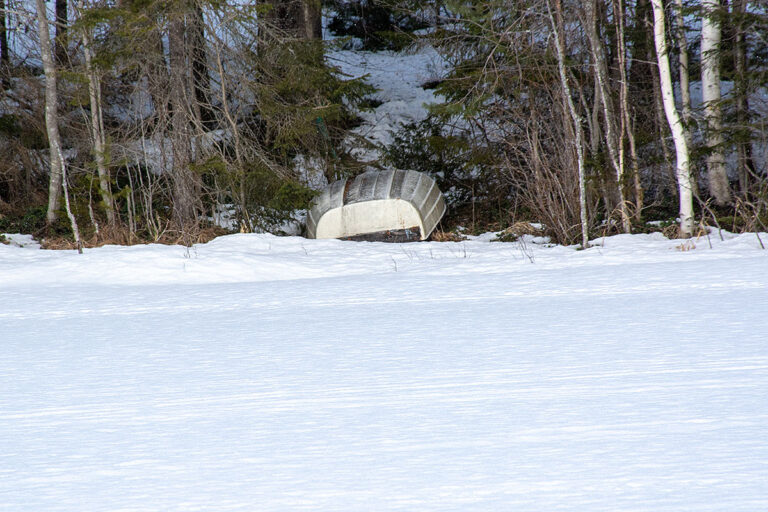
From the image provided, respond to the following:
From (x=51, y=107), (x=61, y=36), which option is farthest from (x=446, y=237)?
Answer: (x=61, y=36)

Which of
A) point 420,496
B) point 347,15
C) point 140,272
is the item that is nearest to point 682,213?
point 140,272

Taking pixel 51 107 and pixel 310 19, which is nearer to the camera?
pixel 51 107

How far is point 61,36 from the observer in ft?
33.9

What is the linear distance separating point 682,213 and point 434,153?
468 cm

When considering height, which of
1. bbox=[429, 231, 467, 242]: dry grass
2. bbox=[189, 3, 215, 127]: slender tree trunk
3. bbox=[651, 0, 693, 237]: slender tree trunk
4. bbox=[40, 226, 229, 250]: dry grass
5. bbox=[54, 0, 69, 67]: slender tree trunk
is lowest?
bbox=[429, 231, 467, 242]: dry grass

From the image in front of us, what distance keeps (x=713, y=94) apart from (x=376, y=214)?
469 centimetres

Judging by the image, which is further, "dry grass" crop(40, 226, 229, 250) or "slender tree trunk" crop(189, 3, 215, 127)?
"slender tree trunk" crop(189, 3, 215, 127)

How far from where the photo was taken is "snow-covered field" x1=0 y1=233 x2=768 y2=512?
78.2 inches

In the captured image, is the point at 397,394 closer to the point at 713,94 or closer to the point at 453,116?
the point at 713,94

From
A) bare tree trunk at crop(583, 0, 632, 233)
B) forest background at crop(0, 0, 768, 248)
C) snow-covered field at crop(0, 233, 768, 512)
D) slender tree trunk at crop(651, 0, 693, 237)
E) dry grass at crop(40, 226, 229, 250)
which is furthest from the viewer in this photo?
dry grass at crop(40, 226, 229, 250)

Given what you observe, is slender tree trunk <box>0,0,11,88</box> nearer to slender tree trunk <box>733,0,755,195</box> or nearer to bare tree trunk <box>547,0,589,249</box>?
bare tree trunk <box>547,0,589,249</box>

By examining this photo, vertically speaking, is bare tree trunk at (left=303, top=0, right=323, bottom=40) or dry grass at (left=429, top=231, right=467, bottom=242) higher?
bare tree trunk at (left=303, top=0, right=323, bottom=40)

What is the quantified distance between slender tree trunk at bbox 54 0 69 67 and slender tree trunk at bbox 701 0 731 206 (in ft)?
26.8

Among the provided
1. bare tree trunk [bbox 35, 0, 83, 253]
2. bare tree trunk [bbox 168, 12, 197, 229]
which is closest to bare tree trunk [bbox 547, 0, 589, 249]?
bare tree trunk [bbox 168, 12, 197, 229]
